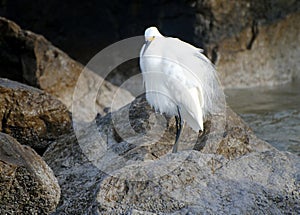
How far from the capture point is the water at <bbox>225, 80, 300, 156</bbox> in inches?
265

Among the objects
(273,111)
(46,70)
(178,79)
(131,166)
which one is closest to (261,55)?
(273,111)

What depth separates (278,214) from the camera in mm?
3186

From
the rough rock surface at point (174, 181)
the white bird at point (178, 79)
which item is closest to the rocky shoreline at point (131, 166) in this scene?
the rough rock surface at point (174, 181)

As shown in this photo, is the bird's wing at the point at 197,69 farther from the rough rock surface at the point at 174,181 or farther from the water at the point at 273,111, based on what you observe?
the water at the point at 273,111

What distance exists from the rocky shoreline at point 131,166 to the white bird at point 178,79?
5.4 inches

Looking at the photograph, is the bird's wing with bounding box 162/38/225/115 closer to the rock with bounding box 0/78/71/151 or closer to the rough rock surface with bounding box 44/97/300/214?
the rough rock surface with bounding box 44/97/300/214

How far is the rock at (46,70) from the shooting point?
723 centimetres

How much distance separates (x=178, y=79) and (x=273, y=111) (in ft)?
12.9

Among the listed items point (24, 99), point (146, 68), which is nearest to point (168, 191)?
point (146, 68)

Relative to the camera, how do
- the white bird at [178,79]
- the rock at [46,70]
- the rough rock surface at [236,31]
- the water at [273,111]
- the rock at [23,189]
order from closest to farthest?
the rock at [23,189], the white bird at [178,79], the water at [273,111], the rock at [46,70], the rough rock surface at [236,31]

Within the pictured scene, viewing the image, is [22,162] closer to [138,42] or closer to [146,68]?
[146,68]

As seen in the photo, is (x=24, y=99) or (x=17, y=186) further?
(x=24, y=99)

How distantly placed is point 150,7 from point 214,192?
8429 millimetres

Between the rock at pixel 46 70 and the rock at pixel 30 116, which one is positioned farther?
the rock at pixel 46 70
